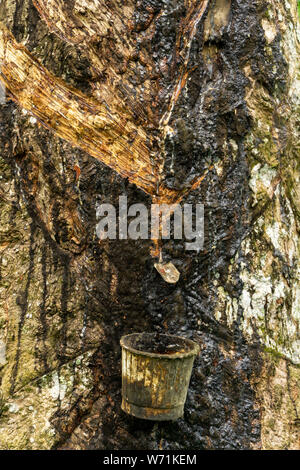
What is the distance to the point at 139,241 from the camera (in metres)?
2.54

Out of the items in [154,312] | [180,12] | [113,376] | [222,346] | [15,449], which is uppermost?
[180,12]

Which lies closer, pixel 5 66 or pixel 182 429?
pixel 182 429

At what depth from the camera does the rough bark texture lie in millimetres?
2516

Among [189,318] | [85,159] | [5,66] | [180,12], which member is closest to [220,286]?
[189,318]

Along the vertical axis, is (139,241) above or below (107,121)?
below

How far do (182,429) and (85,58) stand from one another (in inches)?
74.0

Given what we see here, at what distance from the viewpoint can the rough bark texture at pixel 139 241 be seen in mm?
2516

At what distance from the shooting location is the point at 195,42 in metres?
2.58

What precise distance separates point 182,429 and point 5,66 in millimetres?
2045

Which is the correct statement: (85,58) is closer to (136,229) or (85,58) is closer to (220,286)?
(136,229)

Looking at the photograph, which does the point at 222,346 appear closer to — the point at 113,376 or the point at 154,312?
the point at 154,312

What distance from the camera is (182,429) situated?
249 centimetres

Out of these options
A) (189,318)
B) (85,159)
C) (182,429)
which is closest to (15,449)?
(182,429)

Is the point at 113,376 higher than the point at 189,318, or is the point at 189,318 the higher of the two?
the point at 189,318
